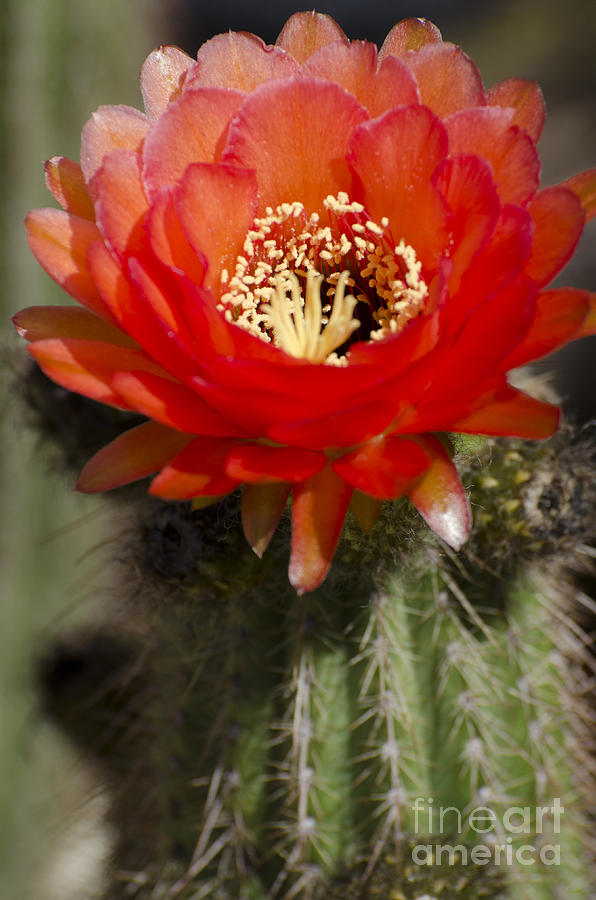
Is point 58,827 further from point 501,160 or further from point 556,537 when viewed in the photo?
point 501,160

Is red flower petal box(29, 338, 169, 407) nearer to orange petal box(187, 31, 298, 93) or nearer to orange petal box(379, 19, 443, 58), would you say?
orange petal box(187, 31, 298, 93)

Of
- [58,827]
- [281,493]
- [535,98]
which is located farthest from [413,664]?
[58,827]

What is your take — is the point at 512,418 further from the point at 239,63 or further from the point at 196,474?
the point at 239,63

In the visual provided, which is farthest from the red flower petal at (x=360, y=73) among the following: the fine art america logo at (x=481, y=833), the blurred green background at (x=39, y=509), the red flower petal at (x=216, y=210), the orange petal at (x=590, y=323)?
the blurred green background at (x=39, y=509)

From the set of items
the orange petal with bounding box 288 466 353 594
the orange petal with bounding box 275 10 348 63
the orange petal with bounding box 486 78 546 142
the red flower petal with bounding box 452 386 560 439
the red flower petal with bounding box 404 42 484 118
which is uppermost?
the orange petal with bounding box 275 10 348 63

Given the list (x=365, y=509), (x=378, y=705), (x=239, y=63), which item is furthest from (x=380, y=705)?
(x=239, y=63)

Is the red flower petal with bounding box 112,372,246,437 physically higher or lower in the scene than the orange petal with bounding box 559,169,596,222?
lower

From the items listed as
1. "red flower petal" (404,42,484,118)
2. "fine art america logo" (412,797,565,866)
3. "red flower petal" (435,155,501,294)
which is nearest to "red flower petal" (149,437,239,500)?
"red flower petal" (435,155,501,294)
